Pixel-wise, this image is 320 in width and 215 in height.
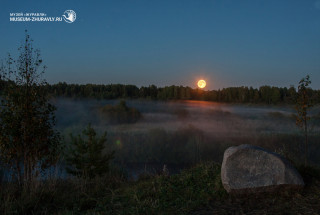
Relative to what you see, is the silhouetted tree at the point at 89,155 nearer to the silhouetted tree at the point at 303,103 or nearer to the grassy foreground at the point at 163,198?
the grassy foreground at the point at 163,198

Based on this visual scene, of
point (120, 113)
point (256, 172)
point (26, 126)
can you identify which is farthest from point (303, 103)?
point (120, 113)

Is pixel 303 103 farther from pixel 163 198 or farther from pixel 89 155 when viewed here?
pixel 89 155

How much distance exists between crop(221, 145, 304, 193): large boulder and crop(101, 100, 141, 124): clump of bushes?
49.3 meters

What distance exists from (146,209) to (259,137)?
36862mm

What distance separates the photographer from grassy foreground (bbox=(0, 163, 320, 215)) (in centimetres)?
614

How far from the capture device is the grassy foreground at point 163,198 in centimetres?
614

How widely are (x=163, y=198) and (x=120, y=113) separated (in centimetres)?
4960

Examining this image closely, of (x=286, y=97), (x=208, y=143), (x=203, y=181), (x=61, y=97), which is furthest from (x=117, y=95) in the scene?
(x=203, y=181)

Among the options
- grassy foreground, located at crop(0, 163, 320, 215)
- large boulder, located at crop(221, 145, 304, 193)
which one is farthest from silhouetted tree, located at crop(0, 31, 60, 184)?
large boulder, located at crop(221, 145, 304, 193)

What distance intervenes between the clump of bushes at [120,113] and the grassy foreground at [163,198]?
46.7m

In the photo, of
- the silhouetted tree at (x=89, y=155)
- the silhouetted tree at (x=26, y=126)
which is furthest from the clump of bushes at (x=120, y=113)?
the silhouetted tree at (x=26, y=126)

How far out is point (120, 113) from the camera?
56.0 meters

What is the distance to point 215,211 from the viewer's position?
597 centimetres

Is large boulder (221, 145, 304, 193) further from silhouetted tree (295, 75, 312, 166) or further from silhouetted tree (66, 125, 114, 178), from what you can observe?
silhouetted tree (66, 125, 114, 178)
